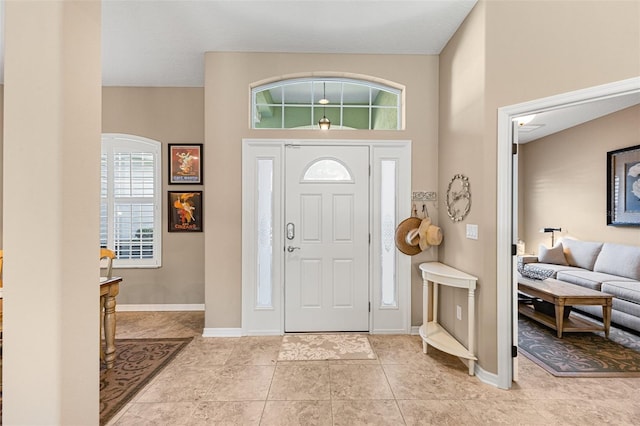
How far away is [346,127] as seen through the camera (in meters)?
3.55

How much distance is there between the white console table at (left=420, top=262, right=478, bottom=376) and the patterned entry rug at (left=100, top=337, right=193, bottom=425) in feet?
8.18

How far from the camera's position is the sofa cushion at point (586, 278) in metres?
3.88

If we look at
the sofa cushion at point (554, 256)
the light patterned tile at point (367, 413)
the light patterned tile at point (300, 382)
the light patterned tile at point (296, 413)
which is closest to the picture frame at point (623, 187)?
the sofa cushion at point (554, 256)

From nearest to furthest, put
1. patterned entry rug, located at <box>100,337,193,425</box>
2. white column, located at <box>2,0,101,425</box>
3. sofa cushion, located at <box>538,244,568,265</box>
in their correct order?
white column, located at <box>2,0,101,425</box>, patterned entry rug, located at <box>100,337,193,425</box>, sofa cushion, located at <box>538,244,568,265</box>

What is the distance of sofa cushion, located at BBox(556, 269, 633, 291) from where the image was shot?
3881 millimetres

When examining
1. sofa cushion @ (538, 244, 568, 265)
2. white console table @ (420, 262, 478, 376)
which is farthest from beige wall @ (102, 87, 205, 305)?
sofa cushion @ (538, 244, 568, 265)

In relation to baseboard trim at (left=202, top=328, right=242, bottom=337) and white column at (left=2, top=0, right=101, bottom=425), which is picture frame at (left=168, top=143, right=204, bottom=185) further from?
white column at (left=2, top=0, right=101, bottom=425)

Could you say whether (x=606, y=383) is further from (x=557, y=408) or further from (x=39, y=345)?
(x=39, y=345)

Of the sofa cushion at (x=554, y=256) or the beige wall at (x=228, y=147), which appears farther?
the sofa cushion at (x=554, y=256)

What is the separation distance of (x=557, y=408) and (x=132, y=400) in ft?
10.0

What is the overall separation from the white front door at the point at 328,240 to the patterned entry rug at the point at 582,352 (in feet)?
5.65

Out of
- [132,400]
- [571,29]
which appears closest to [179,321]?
[132,400]

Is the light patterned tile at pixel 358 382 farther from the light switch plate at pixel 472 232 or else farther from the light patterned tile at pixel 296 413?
the light switch plate at pixel 472 232

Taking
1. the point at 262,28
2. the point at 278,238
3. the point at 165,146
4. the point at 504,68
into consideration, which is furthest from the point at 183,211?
the point at 504,68
